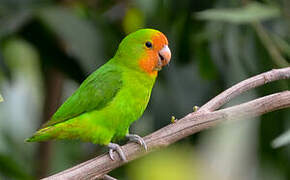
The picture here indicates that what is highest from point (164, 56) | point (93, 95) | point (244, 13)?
point (244, 13)

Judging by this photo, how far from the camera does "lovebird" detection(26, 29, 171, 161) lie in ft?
7.49

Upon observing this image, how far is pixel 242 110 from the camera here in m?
1.93

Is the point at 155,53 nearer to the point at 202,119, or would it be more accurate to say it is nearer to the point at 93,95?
the point at 93,95

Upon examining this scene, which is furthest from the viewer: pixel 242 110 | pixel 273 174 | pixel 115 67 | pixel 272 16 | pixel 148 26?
pixel 148 26

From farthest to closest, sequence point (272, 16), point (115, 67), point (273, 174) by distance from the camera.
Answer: point (273, 174)
point (272, 16)
point (115, 67)

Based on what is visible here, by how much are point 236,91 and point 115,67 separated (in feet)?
2.13

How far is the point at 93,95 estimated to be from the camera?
236 cm

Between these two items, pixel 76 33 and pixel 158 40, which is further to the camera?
pixel 76 33

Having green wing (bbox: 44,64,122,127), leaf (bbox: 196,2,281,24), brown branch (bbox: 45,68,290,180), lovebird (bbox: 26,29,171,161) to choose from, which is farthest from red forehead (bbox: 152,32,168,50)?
brown branch (bbox: 45,68,290,180)

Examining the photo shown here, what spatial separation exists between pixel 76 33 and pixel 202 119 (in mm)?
1205

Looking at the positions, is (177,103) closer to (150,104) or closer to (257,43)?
(150,104)

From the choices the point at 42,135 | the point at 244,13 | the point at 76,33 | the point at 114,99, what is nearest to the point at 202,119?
the point at 114,99

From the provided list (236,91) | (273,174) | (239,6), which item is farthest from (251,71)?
(236,91)

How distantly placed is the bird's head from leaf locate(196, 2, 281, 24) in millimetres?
355
